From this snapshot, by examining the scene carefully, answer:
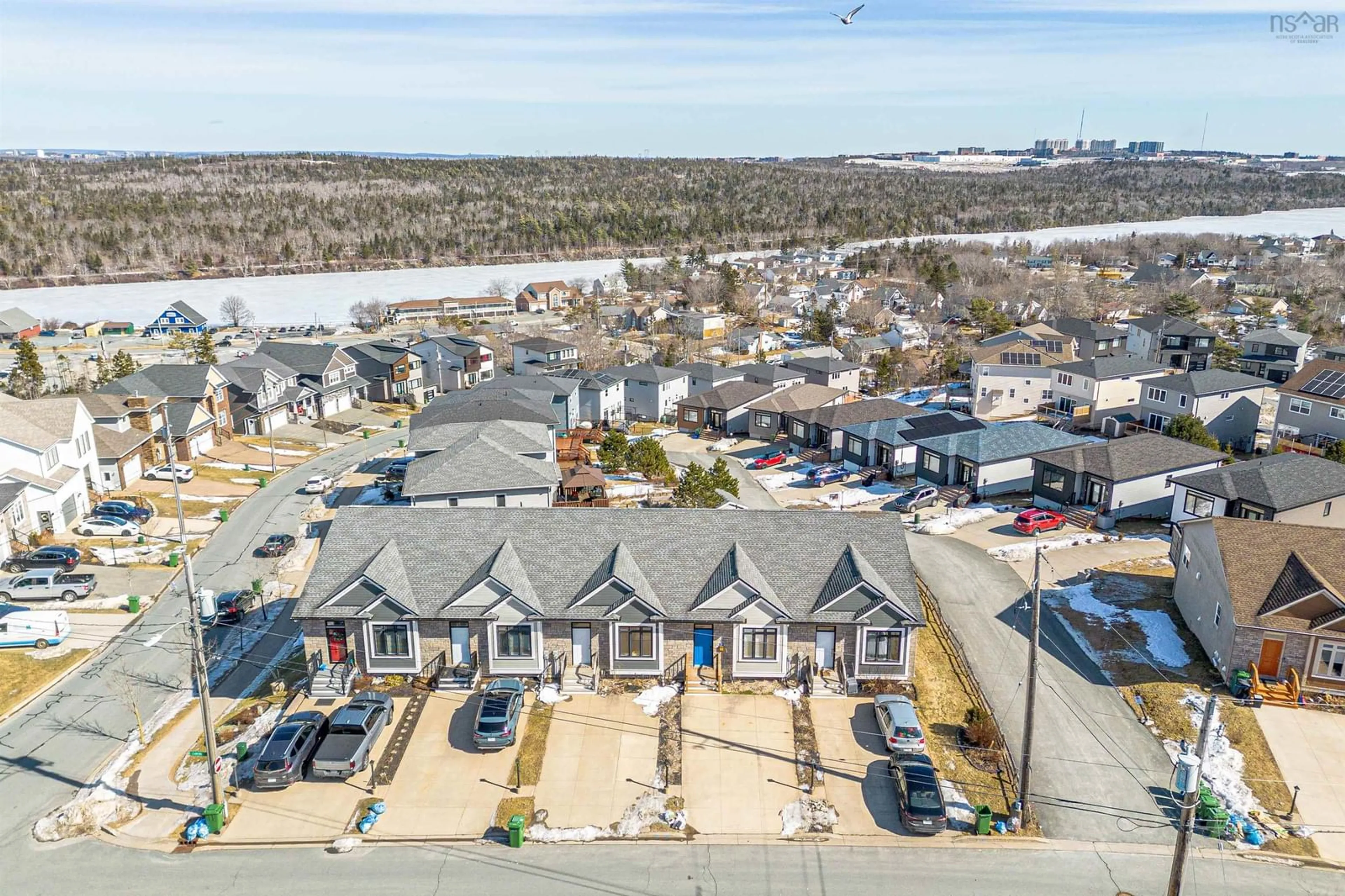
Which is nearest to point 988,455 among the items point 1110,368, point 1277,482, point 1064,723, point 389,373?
point 1277,482

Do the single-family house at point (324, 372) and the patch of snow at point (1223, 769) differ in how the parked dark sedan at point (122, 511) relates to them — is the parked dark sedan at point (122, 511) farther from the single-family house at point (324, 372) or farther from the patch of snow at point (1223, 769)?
the patch of snow at point (1223, 769)

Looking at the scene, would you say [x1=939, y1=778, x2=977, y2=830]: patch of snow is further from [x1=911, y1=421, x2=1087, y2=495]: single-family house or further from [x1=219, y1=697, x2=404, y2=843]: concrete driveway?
[x1=911, y1=421, x2=1087, y2=495]: single-family house

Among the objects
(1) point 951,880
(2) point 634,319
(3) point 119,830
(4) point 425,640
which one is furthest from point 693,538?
(2) point 634,319

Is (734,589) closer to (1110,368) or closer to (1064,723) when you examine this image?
(1064,723)

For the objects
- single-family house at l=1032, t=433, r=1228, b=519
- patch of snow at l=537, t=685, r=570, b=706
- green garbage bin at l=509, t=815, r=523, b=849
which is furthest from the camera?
single-family house at l=1032, t=433, r=1228, b=519

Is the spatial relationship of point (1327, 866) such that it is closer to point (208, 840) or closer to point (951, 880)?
point (951, 880)

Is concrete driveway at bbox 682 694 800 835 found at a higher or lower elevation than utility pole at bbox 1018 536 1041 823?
lower

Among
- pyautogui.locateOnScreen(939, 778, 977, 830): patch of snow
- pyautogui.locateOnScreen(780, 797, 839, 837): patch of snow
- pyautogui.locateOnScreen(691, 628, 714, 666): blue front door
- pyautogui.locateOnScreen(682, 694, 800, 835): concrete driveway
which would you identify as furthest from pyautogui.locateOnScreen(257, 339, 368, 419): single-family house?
pyautogui.locateOnScreen(939, 778, 977, 830): patch of snow
